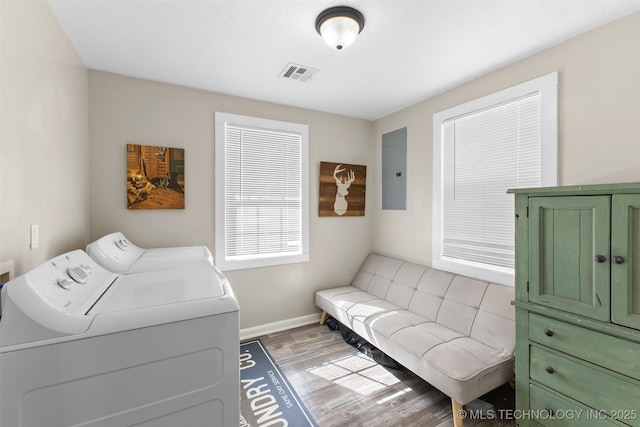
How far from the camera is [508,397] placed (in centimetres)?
199

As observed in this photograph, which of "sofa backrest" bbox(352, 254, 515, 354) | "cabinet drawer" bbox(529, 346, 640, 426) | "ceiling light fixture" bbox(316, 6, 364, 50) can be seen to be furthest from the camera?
"sofa backrest" bbox(352, 254, 515, 354)

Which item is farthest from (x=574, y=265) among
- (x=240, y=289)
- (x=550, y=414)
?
(x=240, y=289)

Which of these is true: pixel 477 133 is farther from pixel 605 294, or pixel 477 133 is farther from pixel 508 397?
pixel 508 397

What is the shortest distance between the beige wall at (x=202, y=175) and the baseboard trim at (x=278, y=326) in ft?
0.16

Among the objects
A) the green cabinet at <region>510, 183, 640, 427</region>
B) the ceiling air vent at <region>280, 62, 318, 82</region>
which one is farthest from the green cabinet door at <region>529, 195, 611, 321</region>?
the ceiling air vent at <region>280, 62, 318, 82</region>

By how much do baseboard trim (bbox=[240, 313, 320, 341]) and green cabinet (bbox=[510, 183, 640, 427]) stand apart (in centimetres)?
203

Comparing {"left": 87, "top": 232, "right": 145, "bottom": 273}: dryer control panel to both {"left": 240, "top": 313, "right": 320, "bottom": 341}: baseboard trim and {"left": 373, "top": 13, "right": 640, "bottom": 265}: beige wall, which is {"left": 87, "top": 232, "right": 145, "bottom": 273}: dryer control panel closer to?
{"left": 240, "top": 313, "right": 320, "bottom": 341}: baseboard trim

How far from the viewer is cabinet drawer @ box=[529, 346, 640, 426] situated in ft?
4.17

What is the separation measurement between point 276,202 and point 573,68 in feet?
8.67

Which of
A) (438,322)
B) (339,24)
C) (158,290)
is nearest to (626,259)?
(438,322)

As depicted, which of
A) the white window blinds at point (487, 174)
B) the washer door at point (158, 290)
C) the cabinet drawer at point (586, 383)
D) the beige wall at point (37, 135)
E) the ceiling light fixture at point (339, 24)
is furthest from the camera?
the white window blinds at point (487, 174)

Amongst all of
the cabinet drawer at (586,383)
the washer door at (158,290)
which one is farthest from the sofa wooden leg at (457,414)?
the washer door at (158,290)

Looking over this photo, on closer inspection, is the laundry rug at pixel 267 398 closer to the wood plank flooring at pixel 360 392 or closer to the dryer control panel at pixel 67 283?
the wood plank flooring at pixel 360 392

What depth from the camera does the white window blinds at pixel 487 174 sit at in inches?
83.1
